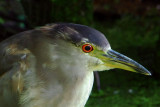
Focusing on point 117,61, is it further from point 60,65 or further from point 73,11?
point 73,11

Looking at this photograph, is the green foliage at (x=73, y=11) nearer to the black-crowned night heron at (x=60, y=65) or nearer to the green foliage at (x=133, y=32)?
the green foliage at (x=133, y=32)

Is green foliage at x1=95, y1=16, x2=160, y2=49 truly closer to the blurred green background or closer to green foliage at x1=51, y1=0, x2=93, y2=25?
the blurred green background

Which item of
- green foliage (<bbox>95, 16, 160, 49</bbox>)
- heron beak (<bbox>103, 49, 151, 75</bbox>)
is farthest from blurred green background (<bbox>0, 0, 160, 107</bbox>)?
heron beak (<bbox>103, 49, 151, 75</bbox>)

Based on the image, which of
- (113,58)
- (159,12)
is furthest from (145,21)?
(113,58)

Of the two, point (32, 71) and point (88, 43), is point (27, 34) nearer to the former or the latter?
point (32, 71)

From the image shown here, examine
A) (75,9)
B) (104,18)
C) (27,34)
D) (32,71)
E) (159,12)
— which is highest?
(27,34)

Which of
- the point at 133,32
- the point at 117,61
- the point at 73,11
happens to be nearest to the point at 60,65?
the point at 117,61

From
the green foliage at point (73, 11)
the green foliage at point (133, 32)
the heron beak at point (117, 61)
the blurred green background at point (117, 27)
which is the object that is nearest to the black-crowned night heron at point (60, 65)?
the heron beak at point (117, 61)
